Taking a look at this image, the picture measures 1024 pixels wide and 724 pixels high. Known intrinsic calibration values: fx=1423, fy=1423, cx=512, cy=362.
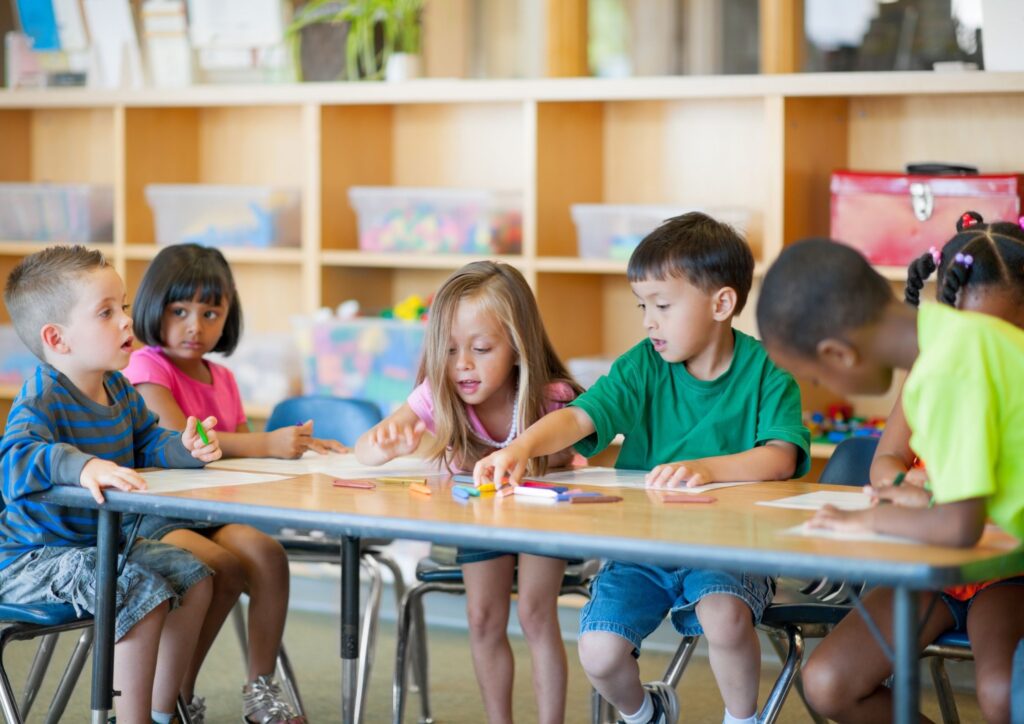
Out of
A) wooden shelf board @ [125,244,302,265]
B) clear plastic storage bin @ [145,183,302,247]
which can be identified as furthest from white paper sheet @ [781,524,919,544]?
clear plastic storage bin @ [145,183,302,247]

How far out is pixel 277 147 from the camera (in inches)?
172

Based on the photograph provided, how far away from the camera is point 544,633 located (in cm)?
244

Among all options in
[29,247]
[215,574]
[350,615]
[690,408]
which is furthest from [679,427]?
[29,247]

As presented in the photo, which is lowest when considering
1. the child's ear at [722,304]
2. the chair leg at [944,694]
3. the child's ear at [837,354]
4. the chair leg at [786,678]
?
the chair leg at [944,694]

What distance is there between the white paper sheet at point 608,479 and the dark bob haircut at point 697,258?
32 centimetres

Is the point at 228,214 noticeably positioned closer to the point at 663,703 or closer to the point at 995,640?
the point at 663,703

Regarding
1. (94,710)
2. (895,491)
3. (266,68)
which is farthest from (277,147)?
(895,491)

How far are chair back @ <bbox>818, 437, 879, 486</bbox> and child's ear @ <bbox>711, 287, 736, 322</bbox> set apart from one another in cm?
41

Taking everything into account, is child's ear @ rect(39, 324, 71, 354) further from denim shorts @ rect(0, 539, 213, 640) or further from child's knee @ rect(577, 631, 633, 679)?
child's knee @ rect(577, 631, 633, 679)

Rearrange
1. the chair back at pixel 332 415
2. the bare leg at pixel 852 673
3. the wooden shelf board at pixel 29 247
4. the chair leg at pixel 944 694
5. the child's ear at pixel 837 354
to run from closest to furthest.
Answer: the child's ear at pixel 837 354 → the bare leg at pixel 852 673 → the chair leg at pixel 944 694 → the chair back at pixel 332 415 → the wooden shelf board at pixel 29 247

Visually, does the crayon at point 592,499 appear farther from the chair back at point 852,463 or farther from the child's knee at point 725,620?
the chair back at point 852,463

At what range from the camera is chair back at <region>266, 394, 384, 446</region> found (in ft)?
9.93

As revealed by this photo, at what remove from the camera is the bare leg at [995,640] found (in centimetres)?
200

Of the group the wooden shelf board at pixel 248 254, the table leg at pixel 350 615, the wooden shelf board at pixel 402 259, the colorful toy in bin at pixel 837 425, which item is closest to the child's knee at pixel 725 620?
the table leg at pixel 350 615
